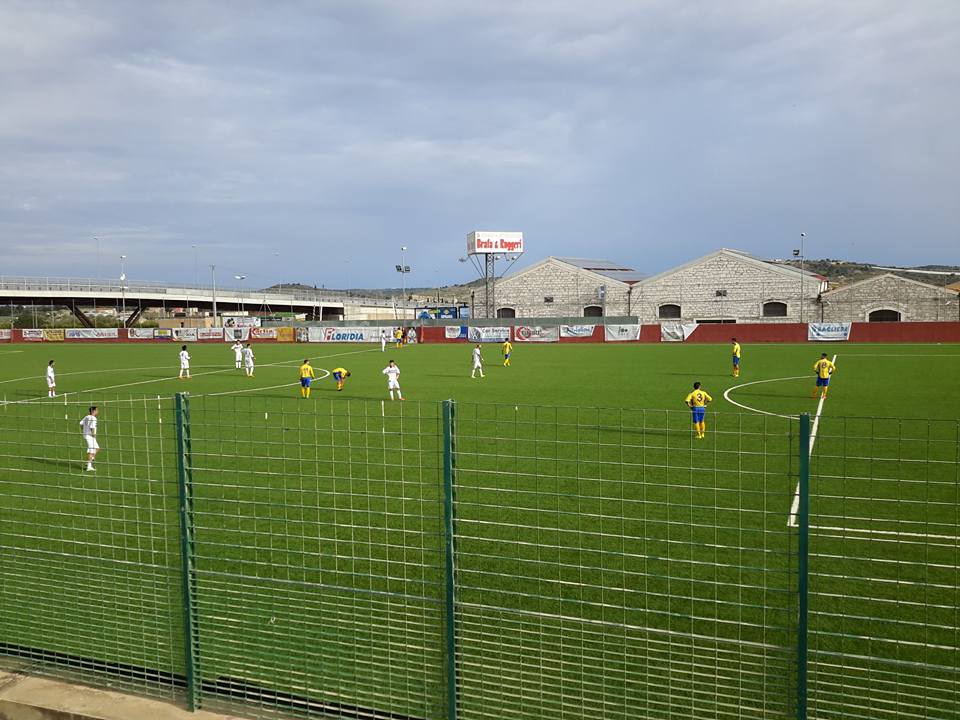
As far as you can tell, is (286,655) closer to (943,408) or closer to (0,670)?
(0,670)

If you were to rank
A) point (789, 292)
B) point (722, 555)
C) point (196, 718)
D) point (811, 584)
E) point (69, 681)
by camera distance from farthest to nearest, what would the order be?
point (789, 292), point (722, 555), point (811, 584), point (69, 681), point (196, 718)

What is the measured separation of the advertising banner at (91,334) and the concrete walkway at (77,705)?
78631 mm

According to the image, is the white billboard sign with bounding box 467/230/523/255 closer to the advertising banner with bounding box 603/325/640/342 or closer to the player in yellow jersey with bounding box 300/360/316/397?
the advertising banner with bounding box 603/325/640/342

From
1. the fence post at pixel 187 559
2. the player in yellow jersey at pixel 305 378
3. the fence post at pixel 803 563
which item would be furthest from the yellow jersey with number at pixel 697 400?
the player in yellow jersey at pixel 305 378

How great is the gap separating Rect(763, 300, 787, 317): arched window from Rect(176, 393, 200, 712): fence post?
70.9 metres

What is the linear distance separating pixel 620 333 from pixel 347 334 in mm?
25584

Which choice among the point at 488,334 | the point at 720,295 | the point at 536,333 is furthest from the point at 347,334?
the point at 720,295

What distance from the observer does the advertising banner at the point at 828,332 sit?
185ft

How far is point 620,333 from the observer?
6322cm

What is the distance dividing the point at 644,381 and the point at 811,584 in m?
22.4

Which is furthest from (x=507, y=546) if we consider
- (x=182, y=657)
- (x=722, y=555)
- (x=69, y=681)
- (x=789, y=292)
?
(x=789, y=292)

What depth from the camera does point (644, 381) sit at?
98.0 ft

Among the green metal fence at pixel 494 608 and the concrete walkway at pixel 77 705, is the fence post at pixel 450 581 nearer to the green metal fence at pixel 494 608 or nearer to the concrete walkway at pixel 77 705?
the green metal fence at pixel 494 608

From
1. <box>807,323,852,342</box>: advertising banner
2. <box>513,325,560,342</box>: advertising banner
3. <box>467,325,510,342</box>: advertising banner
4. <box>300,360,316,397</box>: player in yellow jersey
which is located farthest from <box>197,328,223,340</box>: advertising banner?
<box>807,323,852,342</box>: advertising banner
